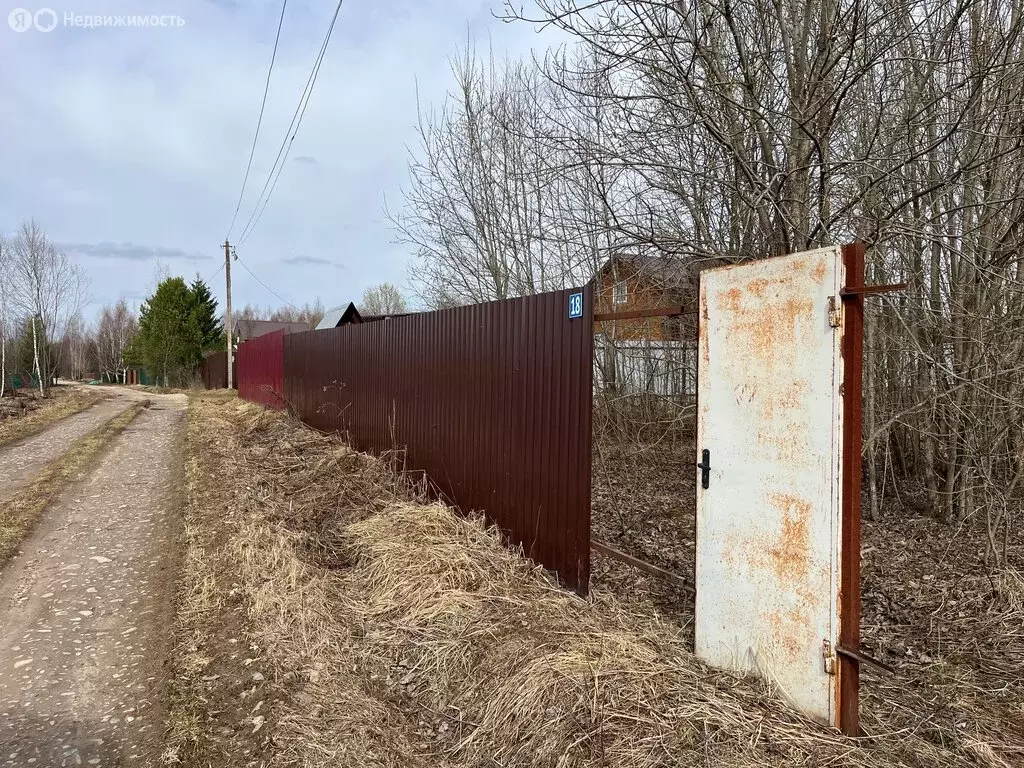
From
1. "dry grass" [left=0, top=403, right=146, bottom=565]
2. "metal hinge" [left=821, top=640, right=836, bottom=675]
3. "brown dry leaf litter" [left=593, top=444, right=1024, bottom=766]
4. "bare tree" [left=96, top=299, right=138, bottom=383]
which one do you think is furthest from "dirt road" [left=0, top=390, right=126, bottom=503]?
"bare tree" [left=96, top=299, right=138, bottom=383]

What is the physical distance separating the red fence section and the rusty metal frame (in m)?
13.0

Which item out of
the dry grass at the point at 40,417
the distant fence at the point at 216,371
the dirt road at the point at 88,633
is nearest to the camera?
the dirt road at the point at 88,633

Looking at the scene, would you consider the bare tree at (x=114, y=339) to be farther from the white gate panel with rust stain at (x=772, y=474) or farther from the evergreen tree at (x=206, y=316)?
the white gate panel with rust stain at (x=772, y=474)

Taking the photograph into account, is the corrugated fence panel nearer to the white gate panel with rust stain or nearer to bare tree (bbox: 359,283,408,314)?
the white gate panel with rust stain

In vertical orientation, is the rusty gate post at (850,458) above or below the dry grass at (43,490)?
above

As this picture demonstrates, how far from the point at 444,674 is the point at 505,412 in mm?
1989

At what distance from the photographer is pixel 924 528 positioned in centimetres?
570

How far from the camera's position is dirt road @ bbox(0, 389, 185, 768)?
269cm

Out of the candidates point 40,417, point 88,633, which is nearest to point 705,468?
Result: point 88,633

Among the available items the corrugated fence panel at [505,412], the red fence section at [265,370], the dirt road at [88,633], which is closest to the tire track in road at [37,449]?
the dirt road at [88,633]

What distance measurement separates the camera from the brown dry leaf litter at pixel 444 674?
2.37 metres

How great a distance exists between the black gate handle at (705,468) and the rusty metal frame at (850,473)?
2.12 feet

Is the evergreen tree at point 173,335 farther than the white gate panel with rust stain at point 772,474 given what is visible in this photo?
Yes

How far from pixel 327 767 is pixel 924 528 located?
5504 mm
